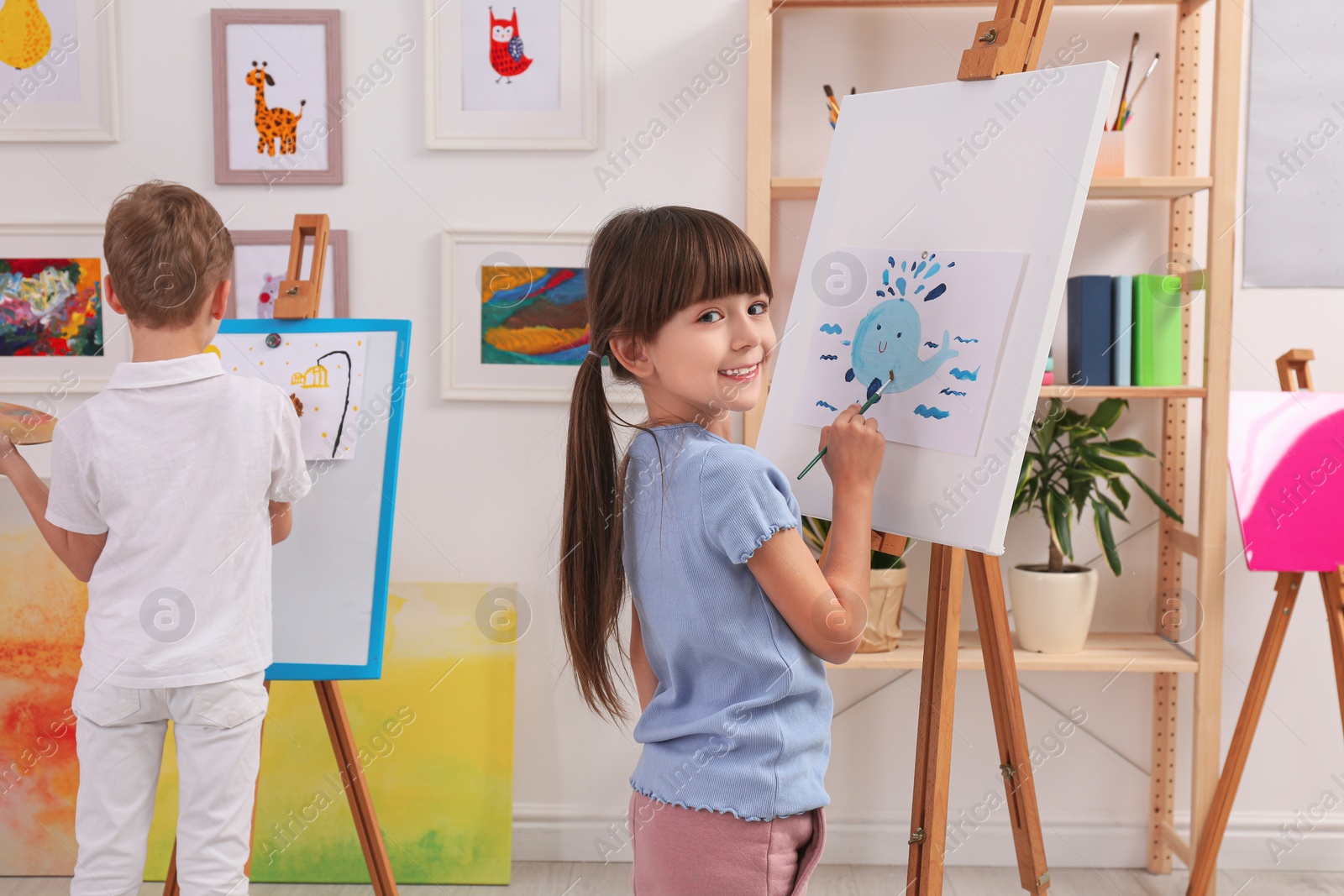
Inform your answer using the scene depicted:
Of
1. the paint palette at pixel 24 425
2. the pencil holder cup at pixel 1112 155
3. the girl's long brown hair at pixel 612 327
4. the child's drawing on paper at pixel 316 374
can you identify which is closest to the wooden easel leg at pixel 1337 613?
the pencil holder cup at pixel 1112 155

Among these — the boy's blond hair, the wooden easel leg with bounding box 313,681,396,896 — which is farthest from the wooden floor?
the boy's blond hair

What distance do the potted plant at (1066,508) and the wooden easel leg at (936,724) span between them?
2.46 ft

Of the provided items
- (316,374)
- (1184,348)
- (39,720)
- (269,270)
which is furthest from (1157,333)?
(39,720)

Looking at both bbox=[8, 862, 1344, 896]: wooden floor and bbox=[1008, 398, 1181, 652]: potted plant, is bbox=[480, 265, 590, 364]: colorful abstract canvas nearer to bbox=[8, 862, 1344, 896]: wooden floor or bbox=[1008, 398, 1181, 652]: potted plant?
bbox=[1008, 398, 1181, 652]: potted plant

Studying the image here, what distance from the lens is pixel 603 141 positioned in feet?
6.83

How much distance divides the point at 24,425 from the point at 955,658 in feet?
4.77

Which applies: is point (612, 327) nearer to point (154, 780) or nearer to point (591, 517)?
point (591, 517)

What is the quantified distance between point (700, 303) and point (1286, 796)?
202 centimetres

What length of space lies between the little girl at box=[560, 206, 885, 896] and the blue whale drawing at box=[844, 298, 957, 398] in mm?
213

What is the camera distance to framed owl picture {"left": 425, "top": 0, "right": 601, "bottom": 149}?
2059 mm

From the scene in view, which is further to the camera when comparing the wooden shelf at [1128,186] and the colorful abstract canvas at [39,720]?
the colorful abstract canvas at [39,720]

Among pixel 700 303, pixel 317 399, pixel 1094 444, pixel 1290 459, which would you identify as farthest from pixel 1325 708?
pixel 317 399

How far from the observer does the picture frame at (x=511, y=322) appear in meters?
2.09

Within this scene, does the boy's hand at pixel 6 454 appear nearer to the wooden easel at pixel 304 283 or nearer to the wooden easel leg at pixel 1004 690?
the wooden easel at pixel 304 283
